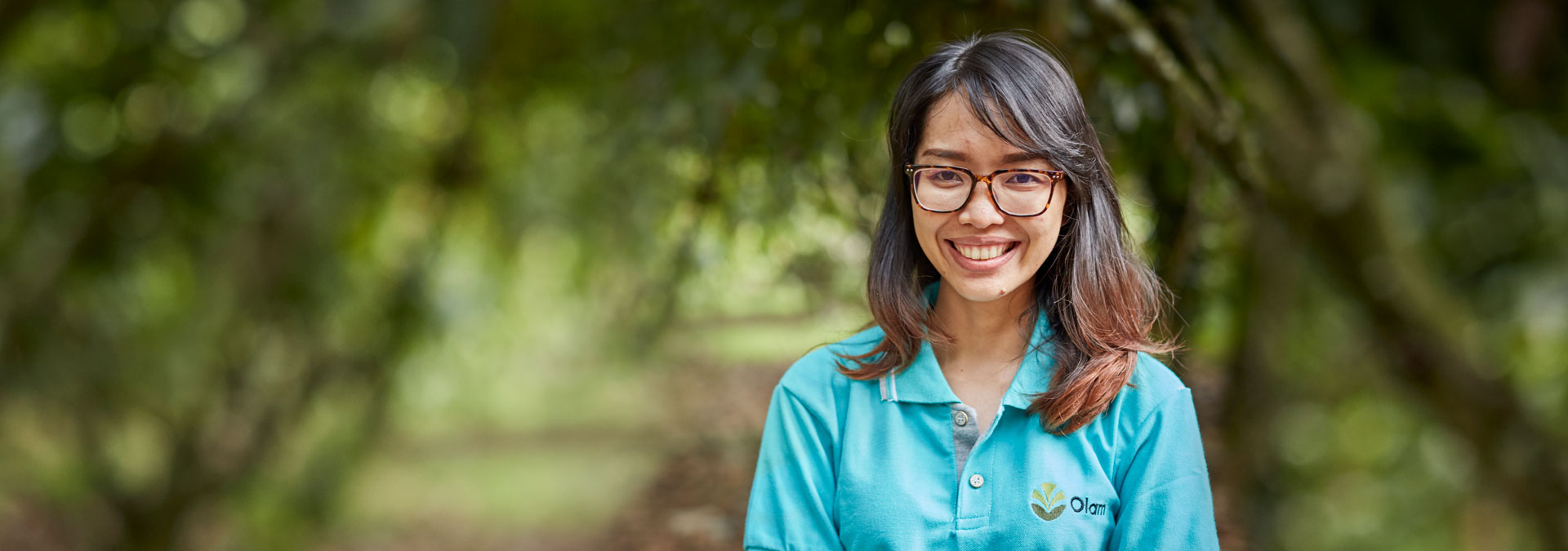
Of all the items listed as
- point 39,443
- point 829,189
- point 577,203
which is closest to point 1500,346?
point 829,189

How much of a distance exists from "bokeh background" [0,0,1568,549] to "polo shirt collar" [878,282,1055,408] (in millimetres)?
516

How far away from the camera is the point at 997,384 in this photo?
41.5 inches

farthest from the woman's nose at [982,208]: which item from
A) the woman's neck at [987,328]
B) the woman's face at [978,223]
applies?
the woman's neck at [987,328]

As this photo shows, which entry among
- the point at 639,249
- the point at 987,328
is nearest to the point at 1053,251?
the point at 987,328

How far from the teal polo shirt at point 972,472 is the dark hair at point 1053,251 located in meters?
0.02

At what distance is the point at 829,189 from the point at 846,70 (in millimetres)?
808

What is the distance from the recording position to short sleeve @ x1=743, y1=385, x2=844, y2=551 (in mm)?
1019

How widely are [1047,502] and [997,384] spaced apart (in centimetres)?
12

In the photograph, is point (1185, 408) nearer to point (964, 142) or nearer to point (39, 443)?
point (964, 142)

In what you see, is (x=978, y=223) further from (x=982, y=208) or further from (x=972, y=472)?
(x=972, y=472)

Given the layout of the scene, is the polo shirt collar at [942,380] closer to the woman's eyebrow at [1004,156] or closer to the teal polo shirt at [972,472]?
the teal polo shirt at [972,472]

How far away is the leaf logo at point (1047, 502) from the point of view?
980 millimetres

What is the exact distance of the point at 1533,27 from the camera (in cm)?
222

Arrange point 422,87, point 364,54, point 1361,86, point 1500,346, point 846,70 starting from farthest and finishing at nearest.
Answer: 1. point 422,87
2. point 364,54
3. point 1500,346
4. point 1361,86
5. point 846,70
